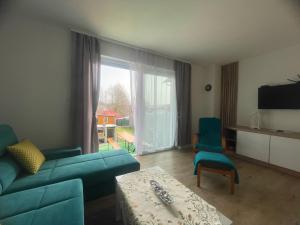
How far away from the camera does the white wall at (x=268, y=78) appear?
2.70 metres

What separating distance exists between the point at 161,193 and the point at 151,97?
2319 millimetres

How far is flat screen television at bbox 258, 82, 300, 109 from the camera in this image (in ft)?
8.50

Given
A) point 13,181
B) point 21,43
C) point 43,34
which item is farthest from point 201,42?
point 13,181

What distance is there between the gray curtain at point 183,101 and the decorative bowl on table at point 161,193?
2470 mm

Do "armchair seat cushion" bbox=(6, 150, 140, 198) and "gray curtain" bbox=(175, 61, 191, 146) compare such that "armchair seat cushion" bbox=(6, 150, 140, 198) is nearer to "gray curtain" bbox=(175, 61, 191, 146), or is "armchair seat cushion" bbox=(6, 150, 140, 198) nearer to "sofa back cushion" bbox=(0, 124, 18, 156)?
"sofa back cushion" bbox=(0, 124, 18, 156)

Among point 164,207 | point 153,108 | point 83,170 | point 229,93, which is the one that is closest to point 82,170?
point 83,170

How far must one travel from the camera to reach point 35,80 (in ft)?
6.83

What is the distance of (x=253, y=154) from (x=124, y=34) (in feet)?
11.2

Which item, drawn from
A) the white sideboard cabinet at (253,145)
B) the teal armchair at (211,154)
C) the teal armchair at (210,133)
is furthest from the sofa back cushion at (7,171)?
the white sideboard cabinet at (253,145)

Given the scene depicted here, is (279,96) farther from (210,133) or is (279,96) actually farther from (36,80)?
(36,80)

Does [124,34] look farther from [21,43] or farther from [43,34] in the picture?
[21,43]

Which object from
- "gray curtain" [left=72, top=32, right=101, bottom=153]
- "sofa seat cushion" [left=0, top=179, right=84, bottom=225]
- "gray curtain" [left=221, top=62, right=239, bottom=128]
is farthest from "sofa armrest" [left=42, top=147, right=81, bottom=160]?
"gray curtain" [left=221, top=62, right=239, bottom=128]

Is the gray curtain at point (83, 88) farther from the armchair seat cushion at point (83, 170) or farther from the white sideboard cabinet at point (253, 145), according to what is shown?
the white sideboard cabinet at point (253, 145)

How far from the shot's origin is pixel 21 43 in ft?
6.53
